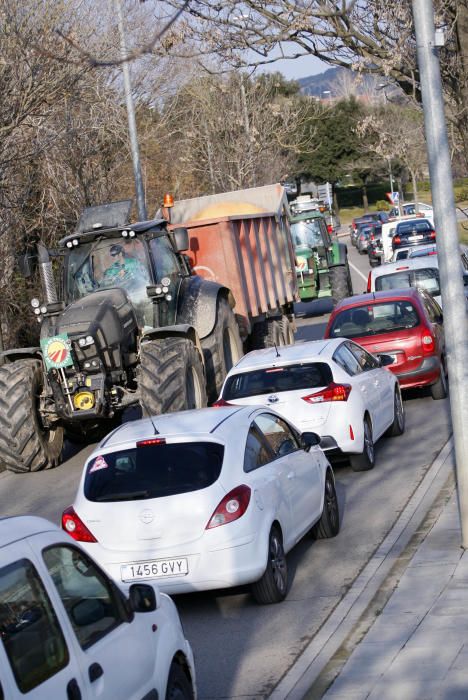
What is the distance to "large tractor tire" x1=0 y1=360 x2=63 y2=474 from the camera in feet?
50.0

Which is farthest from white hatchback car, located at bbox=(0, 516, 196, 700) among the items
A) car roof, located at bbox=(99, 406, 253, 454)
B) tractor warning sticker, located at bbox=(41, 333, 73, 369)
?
tractor warning sticker, located at bbox=(41, 333, 73, 369)

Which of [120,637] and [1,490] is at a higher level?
[120,637]

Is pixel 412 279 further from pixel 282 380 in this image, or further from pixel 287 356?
pixel 282 380

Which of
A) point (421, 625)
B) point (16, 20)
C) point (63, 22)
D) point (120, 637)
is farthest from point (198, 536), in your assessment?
point (63, 22)

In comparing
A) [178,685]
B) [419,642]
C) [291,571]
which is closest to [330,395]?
[291,571]

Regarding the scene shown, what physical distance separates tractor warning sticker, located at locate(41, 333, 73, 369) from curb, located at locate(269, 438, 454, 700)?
4.56m

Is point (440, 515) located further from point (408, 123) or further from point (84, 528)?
point (408, 123)

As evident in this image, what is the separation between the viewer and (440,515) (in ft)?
35.9

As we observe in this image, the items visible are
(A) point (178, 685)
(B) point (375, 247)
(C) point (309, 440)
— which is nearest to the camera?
(A) point (178, 685)

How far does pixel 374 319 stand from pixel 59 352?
5.31 m

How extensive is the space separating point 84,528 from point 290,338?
16.0 meters

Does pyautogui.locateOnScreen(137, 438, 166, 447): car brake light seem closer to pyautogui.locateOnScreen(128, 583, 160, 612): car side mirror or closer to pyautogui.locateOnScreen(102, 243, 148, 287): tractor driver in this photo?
pyautogui.locateOnScreen(128, 583, 160, 612): car side mirror

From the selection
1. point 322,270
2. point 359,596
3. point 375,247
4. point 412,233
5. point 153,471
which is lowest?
point 375,247

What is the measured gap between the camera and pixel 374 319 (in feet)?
59.2
